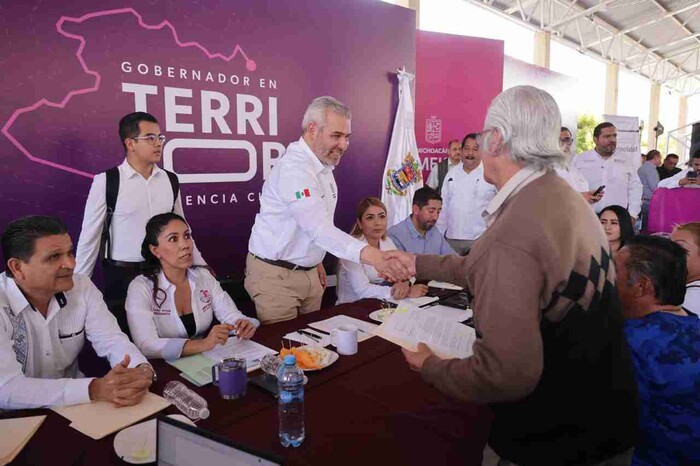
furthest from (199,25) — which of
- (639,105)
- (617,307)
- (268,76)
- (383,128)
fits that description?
(639,105)

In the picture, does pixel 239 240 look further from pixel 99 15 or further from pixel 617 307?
pixel 617 307

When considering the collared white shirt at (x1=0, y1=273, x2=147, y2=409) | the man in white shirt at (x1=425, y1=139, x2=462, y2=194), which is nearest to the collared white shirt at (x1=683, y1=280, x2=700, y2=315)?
the collared white shirt at (x1=0, y1=273, x2=147, y2=409)

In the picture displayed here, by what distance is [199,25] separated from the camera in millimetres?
3383

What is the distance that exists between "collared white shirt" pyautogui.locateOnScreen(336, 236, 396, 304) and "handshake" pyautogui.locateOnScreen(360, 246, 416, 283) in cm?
Result: 63

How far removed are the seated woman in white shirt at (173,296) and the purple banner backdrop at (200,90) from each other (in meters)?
1.12

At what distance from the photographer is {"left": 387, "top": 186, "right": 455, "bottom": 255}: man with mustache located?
11.6 ft

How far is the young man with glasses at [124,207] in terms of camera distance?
2678mm

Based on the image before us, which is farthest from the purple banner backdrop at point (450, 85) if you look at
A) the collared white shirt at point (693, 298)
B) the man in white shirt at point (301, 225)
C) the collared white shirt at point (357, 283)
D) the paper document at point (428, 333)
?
the paper document at point (428, 333)

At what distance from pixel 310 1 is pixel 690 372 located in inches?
148

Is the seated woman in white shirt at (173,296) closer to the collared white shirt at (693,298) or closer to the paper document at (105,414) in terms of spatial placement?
the paper document at (105,414)

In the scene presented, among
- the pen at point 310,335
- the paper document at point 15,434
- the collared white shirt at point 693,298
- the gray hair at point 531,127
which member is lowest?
the paper document at point 15,434

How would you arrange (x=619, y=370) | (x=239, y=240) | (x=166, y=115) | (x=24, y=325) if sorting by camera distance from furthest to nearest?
(x=239, y=240), (x=166, y=115), (x=24, y=325), (x=619, y=370)

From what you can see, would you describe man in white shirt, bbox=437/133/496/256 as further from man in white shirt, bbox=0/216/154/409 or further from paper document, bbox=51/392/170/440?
paper document, bbox=51/392/170/440

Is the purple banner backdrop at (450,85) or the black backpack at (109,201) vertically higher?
the purple banner backdrop at (450,85)
